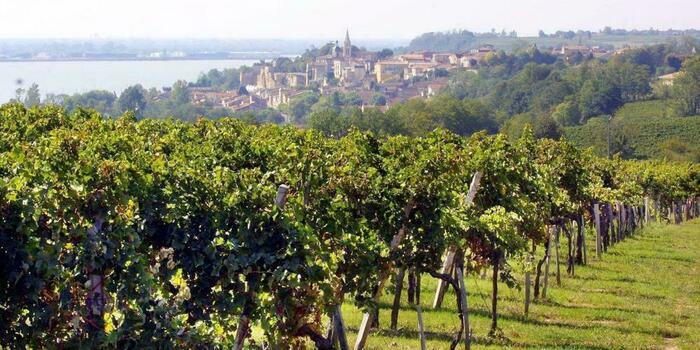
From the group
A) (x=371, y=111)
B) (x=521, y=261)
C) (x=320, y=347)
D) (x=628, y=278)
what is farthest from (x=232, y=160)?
(x=371, y=111)

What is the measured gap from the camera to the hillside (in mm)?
111125

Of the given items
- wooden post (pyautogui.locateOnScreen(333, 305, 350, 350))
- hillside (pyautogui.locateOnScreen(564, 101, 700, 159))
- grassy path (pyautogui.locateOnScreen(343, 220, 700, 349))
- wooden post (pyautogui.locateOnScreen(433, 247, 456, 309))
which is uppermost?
wooden post (pyautogui.locateOnScreen(333, 305, 350, 350))

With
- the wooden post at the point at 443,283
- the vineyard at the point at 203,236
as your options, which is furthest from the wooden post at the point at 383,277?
the wooden post at the point at 443,283

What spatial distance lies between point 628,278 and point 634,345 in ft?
26.3

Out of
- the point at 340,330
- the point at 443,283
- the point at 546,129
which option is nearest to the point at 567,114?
the point at 546,129

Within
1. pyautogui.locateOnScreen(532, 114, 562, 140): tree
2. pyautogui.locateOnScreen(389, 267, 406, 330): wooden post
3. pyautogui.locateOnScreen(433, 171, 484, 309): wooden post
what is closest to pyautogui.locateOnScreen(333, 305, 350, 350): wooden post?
pyautogui.locateOnScreen(389, 267, 406, 330): wooden post

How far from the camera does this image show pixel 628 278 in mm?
22812

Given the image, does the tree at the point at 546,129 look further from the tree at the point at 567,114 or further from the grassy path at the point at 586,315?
the grassy path at the point at 586,315

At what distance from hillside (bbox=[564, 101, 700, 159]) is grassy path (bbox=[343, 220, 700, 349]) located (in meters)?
85.3

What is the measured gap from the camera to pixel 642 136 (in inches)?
4830

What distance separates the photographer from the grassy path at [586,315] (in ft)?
48.3

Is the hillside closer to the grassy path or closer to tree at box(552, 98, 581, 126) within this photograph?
tree at box(552, 98, 581, 126)

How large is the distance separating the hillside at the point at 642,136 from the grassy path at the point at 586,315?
85300 mm

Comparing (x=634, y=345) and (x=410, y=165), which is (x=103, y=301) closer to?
(x=410, y=165)
